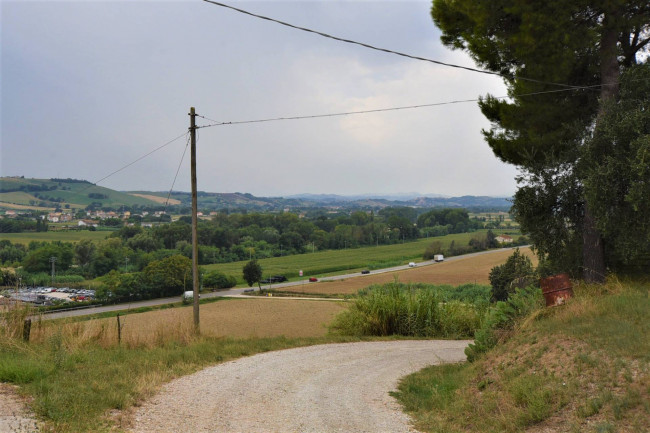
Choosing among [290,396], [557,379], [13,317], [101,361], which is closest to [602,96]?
[557,379]

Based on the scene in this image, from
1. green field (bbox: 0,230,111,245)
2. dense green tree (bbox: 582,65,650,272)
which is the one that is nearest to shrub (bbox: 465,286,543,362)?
dense green tree (bbox: 582,65,650,272)

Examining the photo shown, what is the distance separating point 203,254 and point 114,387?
86.3 metres

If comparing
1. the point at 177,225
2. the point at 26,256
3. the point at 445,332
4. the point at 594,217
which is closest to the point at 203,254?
the point at 177,225

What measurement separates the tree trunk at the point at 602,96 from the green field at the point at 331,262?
6506cm

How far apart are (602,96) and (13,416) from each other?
46.2 ft

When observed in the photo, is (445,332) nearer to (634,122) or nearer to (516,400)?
(634,122)

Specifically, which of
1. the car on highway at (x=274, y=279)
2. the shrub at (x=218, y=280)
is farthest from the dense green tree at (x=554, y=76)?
the car on highway at (x=274, y=279)

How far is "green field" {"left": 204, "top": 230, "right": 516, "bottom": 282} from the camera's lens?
3196 inches

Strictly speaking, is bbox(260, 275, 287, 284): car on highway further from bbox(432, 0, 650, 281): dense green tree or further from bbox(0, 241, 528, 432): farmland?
bbox(432, 0, 650, 281): dense green tree

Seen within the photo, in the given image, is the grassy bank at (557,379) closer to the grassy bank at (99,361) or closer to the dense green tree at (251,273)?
the grassy bank at (99,361)

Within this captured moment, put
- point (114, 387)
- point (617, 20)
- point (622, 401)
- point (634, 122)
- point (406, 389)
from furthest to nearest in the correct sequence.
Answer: point (617, 20) → point (634, 122) → point (406, 389) → point (114, 387) → point (622, 401)

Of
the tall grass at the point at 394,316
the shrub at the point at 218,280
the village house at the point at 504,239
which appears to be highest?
the tall grass at the point at 394,316

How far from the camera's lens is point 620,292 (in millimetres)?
9688

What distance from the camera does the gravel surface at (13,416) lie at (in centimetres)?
541
